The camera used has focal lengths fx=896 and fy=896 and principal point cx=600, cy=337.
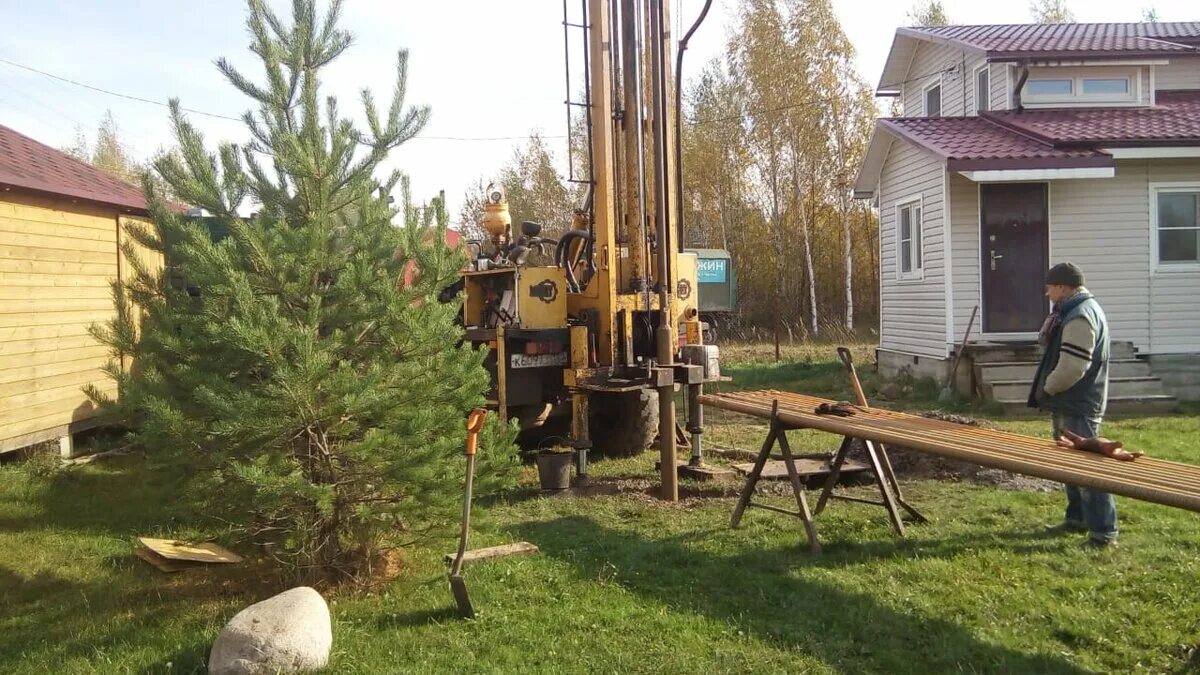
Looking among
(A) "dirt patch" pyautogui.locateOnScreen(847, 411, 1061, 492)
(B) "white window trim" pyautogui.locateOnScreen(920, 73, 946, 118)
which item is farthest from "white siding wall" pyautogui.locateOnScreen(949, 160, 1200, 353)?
(A) "dirt patch" pyautogui.locateOnScreen(847, 411, 1061, 492)

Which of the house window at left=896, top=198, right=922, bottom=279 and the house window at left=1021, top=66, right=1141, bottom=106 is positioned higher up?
the house window at left=1021, top=66, right=1141, bottom=106

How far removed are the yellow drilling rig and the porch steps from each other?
5.57 meters

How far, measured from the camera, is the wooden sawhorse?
18.9ft

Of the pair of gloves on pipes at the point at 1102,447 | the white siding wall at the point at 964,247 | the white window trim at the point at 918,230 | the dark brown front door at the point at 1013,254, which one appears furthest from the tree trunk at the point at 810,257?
the pair of gloves on pipes at the point at 1102,447

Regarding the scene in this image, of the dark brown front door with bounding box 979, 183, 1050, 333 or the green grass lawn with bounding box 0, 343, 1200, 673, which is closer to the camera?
the green grass lawn with bounding box 0, 343, 1200, 673

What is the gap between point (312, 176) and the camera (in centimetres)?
482

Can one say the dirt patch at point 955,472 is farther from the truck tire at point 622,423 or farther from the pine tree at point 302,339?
the pine tree at point 302,339

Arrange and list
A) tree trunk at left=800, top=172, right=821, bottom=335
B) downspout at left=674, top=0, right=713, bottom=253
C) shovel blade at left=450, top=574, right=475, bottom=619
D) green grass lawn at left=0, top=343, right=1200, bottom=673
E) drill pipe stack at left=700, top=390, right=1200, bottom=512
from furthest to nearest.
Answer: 1. tree trunk at left=800, top=172, right=821, bottom=335
2. downspout at left=674, top=0, right=713, bottom=253
3. shovel blade at left=450, top=574, right=475, bottom=619
4. green grass lawn at left=0, top=343, right=1200, bottom=673
5. drill pipe stack at left=700, top=390, right=1200, bottom=512

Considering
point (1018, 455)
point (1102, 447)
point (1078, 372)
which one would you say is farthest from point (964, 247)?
point (1018, 455)

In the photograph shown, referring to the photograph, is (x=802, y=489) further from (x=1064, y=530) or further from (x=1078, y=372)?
(x=1078, y=372)

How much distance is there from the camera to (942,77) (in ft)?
58.1

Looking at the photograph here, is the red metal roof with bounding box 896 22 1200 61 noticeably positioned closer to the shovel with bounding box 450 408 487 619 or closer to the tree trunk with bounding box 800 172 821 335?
the tree trunk with bounding box 800 172 821 335

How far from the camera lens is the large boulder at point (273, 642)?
12.6ft

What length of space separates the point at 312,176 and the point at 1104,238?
41.4 ft
